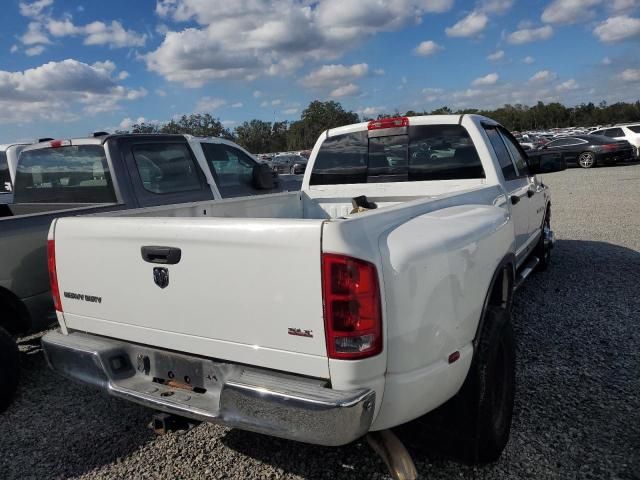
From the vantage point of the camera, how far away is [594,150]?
2239 cm

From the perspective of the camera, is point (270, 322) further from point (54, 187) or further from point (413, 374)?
point (54, 187)

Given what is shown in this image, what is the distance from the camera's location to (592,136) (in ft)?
76.6

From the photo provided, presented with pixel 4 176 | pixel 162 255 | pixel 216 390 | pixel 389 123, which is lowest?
pixel 216 390

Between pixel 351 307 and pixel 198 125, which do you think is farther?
pixel 198 125

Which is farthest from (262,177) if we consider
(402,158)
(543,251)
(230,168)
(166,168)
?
(543,251)

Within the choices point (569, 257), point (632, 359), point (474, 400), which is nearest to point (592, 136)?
point (569, 257)

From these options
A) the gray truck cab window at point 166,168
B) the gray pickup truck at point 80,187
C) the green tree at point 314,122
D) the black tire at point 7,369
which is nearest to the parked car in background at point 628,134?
the gray pickup truck at point 80,187

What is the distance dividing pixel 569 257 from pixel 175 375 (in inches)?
245

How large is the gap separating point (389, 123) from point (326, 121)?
82.5m

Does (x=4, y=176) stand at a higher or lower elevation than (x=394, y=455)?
higher

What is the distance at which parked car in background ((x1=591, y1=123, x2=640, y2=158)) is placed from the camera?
2297 cm

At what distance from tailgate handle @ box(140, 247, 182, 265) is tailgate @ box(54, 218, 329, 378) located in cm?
2

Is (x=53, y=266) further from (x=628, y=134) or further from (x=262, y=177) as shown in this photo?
(x=628, y=134)

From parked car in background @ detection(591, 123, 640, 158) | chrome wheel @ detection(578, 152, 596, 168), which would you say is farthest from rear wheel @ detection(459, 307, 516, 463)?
parked car in background @ detection(591, 123, 640, 158)
